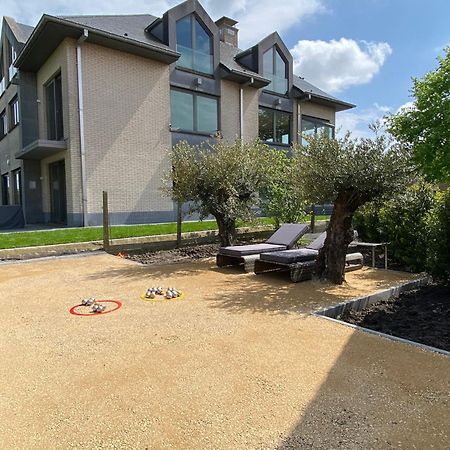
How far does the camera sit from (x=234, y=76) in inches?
779

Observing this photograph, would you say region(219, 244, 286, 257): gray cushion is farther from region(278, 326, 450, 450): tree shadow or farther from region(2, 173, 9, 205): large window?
region(2, 173, 9, 205): large window

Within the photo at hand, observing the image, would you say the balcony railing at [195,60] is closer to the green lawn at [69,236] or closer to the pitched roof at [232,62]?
the pitched roof at [232,62]

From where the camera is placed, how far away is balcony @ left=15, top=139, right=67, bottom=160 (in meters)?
15.1

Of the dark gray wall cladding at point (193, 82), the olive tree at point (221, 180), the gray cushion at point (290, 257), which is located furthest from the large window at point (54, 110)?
the gray cushion at point (290, 257)

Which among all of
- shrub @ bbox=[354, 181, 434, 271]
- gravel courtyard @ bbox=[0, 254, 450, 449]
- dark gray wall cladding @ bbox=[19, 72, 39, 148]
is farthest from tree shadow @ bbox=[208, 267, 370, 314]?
dark gray wall cladding @ bbox=[19, 72, 39, 148]

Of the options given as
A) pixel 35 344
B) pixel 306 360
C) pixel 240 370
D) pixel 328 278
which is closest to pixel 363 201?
pixel 328 278

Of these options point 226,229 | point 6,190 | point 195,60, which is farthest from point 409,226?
point 6,190

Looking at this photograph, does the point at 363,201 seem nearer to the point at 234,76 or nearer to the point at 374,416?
the point at 374,416

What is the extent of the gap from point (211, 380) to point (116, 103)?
1510cm

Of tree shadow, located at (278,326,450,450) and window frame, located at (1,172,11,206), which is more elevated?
window frame, located at (1,172,11,206)

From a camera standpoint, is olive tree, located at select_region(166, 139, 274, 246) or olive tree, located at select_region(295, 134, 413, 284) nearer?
olive tree, located at select_region(295, 134, 413, 284)

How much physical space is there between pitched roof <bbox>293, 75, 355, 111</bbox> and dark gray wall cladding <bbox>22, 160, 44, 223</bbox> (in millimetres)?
16093

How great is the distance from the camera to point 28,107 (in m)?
18.9

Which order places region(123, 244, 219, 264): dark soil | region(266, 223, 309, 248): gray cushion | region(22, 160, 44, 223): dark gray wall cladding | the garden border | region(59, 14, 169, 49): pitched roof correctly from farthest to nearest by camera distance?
region(22, 160, 44, 223): dark gray wall cladding < region(59, 14, 169, 49): pitched roof < region(123, 244, 219, 264): dark soil < region(266, 223, 309, 248): gray cushion < the garden border
